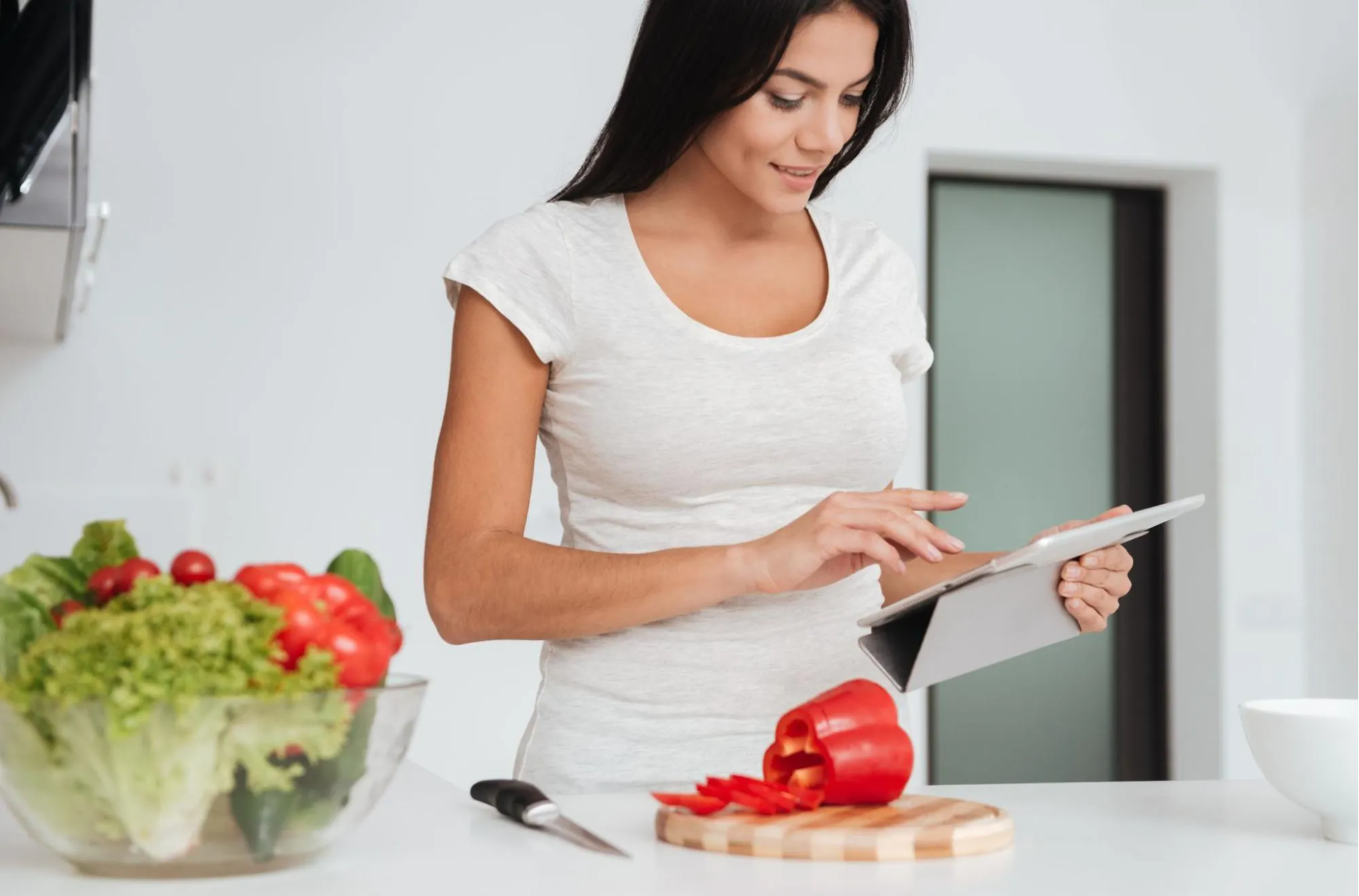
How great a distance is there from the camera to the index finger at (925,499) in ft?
3.47

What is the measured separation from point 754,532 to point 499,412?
0.25m

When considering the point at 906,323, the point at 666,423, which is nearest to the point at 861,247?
the point at 906,323

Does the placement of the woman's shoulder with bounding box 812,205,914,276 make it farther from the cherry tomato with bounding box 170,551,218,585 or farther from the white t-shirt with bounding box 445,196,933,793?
the cherry tomato with bounding box 170,551,218,585

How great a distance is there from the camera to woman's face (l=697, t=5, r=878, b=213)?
1.29 metres

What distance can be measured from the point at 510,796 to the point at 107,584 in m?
0.29

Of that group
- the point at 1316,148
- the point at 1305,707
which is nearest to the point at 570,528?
the point at 1305,707

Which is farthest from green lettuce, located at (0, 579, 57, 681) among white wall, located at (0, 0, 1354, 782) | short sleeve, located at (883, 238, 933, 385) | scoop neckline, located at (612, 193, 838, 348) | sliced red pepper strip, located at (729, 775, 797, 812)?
white wall, located at (0, 0, 1354, 782)

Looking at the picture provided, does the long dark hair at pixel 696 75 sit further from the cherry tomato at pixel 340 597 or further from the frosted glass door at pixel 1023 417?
the frosted glass door at pixel 1023 417

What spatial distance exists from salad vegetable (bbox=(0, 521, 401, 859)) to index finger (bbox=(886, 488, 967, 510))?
1.39 ft

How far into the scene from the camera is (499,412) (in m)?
1.27

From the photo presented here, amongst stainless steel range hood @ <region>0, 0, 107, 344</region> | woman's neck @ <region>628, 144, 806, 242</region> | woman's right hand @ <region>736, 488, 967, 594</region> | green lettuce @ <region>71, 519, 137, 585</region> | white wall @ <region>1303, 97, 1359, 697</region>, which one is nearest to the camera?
green lettuce @ <region>71, 519, 137, 585</region>

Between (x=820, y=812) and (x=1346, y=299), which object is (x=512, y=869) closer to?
(x=820, y=812)

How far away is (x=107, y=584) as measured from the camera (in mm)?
750

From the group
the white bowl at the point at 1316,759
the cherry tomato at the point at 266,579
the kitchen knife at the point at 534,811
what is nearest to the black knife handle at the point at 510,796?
the kitchen knife at the point at 534,811
